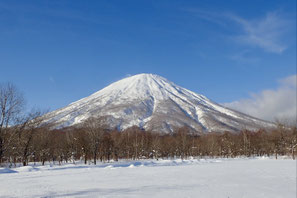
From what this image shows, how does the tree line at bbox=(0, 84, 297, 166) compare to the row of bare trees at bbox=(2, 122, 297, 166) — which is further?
the row of bare trees at bbox=(2, 122, 297, 166)

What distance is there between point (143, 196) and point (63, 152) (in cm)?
6028

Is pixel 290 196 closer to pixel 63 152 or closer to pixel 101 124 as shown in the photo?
pixel 101 124

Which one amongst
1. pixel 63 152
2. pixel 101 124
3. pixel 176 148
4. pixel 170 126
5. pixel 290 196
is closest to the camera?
pixel 290 196

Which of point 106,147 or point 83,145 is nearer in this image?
point 83,145

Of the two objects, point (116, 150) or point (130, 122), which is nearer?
point (116, 150)

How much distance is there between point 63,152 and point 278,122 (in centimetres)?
5774

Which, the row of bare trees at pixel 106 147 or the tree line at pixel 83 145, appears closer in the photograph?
the tree line at pixel 83 145

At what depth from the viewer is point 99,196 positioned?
1392 centimetres

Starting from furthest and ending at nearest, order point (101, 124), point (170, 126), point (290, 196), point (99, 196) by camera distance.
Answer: point (170, 126), point (101, 124), point (290, 196), point (99, 196)

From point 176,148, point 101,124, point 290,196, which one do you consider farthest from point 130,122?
point 290,196

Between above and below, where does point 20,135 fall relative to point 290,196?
above

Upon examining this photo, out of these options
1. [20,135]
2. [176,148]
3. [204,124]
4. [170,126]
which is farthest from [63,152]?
[204,124]

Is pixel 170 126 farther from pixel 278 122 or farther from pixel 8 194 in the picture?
pixel 8 194

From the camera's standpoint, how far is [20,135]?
39.4 m
